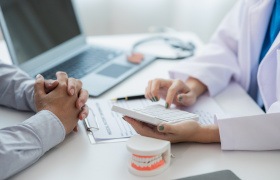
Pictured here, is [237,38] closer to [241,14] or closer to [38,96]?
[241,14]

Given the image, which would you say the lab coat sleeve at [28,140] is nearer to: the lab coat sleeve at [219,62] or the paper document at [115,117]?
the paper document at [115,117]

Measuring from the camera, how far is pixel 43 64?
3.75 ft

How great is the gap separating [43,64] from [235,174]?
2.19 feet

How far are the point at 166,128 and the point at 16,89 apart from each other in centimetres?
40

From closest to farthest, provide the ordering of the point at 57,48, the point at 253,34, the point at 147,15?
the point at 253,34, the point at 57,48, the point at 147,15

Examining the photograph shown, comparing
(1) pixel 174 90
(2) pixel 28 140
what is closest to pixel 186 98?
(1) pixel 174 90

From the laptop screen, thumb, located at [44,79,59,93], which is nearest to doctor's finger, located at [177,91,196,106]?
thumb, located at [44,79,59,93]

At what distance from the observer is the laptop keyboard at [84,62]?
3.68ft

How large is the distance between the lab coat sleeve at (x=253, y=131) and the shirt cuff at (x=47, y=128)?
1.05 ft

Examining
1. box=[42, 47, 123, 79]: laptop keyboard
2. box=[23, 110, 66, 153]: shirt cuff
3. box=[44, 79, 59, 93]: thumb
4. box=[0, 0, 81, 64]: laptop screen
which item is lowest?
box=[42, 47, 123, 79]: laptop keyboard

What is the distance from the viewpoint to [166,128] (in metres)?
0.74

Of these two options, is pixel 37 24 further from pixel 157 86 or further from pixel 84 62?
pixel 157 86

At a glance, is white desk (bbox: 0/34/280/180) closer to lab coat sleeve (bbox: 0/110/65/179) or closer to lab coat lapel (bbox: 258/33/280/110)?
lab coat sleeve (bbox: 0/110/65/179)

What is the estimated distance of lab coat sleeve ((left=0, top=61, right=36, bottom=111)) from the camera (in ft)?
2.95
